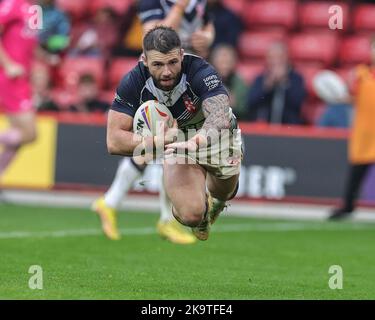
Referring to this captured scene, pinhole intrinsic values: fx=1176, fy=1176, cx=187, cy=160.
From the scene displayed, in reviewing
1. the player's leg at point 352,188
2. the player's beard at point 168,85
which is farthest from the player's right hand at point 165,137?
the player's leg at point 352,188

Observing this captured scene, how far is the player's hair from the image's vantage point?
7910 mm

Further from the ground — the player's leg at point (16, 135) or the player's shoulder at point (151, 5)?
the player's shoulder at point (151, 5)

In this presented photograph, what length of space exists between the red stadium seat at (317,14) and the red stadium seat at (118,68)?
2.65 meters

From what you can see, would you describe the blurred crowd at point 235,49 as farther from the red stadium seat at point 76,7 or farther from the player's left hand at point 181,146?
the player's left hand at point 181,146

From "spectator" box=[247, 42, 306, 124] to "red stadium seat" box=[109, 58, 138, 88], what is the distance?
8.27 feet

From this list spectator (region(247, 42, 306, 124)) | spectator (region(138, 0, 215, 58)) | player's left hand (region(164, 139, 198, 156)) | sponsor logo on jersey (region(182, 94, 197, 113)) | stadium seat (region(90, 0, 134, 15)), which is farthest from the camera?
stadium seat (region(90, 0, 134, 15))

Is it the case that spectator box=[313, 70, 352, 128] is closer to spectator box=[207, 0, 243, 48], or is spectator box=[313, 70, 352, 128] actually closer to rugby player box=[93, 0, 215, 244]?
spectator box=[207, 0, 243, 48]

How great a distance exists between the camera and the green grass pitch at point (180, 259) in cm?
781

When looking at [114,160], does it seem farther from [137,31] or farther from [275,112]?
[137,31]

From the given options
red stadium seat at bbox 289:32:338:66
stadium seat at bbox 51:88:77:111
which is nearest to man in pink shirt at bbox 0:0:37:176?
stadium seat at bbox 51:88:77:111

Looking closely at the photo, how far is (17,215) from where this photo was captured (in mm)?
13016

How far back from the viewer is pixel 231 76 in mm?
15703

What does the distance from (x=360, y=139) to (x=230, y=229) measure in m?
2.14
